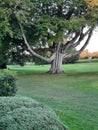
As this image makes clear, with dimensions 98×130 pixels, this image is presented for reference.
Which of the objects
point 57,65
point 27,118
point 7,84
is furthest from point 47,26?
point 27,118

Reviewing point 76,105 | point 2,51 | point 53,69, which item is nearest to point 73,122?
point 76,105

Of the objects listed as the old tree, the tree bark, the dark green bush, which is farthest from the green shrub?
the tree bark

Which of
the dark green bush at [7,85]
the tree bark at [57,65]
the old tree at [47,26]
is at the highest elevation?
the old tree at [47,26]

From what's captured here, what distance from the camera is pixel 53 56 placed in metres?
29.5

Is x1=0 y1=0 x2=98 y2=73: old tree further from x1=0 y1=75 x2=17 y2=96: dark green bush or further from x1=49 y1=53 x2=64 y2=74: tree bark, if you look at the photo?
x1=0 y1=75 x2=17 y2=96: dark green bush

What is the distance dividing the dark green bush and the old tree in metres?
15.4

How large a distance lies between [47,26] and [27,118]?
73.6 ft

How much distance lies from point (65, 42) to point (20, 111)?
25.8m

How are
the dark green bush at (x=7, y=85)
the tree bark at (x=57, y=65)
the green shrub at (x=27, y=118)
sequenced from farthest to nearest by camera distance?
the tree bark at (x=57, y=65), the dark green bush at (x=7, y=85), the green shrub at (x=27, y=118)

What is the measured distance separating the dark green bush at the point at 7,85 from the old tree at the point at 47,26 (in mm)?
15381

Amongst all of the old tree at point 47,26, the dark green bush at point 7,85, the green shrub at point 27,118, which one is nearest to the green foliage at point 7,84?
the dark green bush at point 7,85

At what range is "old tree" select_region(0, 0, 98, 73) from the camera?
26.4 m

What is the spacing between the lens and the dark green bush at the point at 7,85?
32.2 ft

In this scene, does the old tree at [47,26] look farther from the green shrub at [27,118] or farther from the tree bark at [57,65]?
the green shrub at [27,118]
